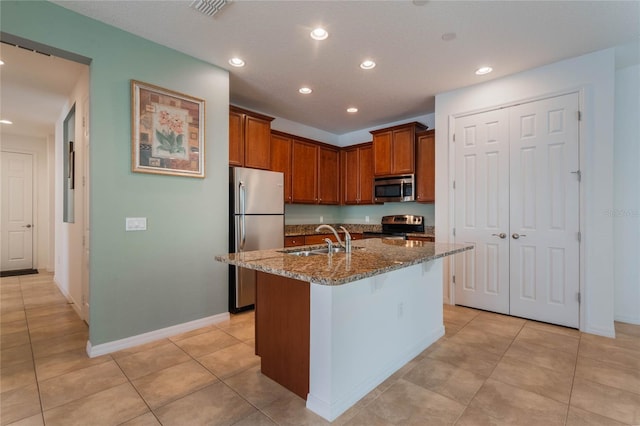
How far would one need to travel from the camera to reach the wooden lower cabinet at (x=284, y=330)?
1.85m

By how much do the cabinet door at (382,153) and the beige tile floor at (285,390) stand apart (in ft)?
8.63

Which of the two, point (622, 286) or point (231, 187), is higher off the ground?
point (231, 187)

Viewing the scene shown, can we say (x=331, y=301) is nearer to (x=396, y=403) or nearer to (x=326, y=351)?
(x=326, y=351)

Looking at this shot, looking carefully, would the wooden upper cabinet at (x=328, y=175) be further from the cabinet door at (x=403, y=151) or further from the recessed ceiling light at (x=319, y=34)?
the recessed ceiling light at (x=319, y=34)

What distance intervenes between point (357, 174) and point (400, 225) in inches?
48.7

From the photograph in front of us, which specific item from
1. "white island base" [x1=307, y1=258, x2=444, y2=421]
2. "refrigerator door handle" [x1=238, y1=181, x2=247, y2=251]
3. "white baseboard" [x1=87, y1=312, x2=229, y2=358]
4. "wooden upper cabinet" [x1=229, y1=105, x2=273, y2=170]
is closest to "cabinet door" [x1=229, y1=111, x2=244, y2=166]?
"wooden upper cabinet" [x1=229, y1=105, x2=273, y2=170]

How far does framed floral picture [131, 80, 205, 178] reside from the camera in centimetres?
264

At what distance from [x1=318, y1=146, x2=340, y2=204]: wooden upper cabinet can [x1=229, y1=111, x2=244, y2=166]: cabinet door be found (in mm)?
1699

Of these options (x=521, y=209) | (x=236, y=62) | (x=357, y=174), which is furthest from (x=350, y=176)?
(x=236, y=62)

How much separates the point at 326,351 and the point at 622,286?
3.53m

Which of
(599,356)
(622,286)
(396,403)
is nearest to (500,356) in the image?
(599,356)

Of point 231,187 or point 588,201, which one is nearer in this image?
point 588,201

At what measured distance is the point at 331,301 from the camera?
1.67 m

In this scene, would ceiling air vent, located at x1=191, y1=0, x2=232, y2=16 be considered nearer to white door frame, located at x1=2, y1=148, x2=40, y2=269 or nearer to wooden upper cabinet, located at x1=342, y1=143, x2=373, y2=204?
wooden upper cabinet, located at x1=342, y1=143, x2=373, y2=204
